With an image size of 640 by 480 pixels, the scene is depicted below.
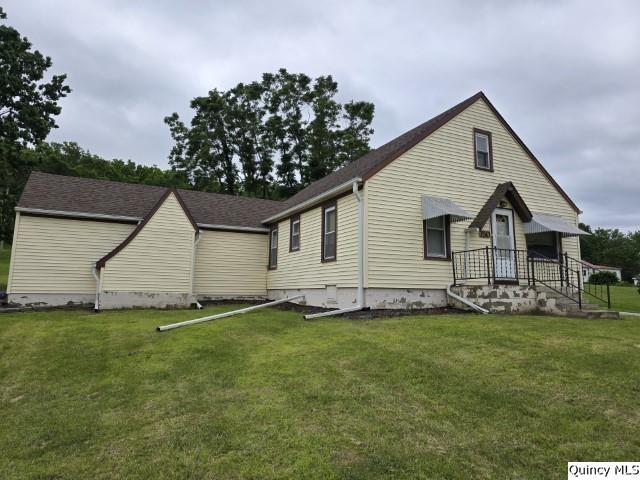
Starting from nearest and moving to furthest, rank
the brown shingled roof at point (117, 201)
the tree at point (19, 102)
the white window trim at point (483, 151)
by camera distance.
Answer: the white window trim at point (483, 151) < the brown shingled roof at point (117, 201) < the tree at point (19, 102)

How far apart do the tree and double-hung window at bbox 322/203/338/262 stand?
20502mm

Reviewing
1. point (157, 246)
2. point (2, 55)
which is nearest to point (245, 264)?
point (157, 246)

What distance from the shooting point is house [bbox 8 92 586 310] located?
11539mm

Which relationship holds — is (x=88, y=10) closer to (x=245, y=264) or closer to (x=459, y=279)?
(x=245, y=264)

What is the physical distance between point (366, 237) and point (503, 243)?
17.1ft

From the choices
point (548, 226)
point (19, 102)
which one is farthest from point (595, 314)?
point (19, 102)

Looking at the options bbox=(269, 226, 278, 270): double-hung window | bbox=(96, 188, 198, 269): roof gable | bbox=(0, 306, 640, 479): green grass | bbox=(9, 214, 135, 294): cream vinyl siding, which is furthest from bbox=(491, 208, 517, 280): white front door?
bbox=(9, 214, 135, 294): cream vinyl siding

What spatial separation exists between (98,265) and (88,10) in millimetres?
→ 8285

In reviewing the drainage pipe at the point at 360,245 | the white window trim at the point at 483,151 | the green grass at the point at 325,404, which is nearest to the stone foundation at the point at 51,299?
the green grass at the point at 325,404

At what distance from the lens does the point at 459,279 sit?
12297 millimetres

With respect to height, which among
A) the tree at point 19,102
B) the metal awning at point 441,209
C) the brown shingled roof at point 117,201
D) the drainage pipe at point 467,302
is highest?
the tree at point 19,102

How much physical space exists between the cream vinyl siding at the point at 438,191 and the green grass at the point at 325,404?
11.7ft

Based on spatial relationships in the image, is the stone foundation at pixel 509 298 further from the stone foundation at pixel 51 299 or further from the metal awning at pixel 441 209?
the stone foundation at pixel 51 299

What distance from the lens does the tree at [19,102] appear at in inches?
941
